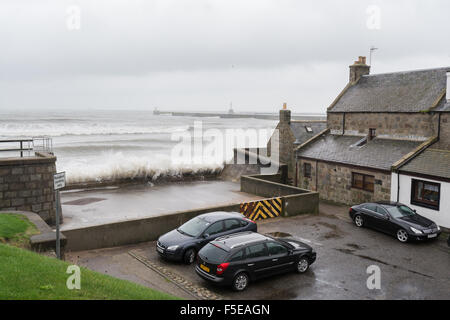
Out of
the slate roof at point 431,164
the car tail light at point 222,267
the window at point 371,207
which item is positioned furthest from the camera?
the window at point 371,207

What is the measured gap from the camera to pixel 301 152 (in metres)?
28.0

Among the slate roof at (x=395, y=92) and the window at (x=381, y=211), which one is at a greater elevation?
the slate roof at (x=395, y=92)

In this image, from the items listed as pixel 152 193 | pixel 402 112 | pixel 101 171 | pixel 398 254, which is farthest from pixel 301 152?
pixel 101 171

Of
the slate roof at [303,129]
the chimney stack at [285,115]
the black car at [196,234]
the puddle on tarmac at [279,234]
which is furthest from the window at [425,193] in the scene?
the chimney stack at [285,115]

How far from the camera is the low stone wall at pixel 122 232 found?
50.4ft

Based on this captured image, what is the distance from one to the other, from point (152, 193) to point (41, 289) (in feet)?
71.5

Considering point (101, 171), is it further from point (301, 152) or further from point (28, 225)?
point (28, 225)

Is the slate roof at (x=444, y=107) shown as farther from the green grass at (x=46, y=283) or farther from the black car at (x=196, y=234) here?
the green grass at (x=46, y=283)

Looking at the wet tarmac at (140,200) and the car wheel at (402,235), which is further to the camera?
the wet tarmac at (140,200)

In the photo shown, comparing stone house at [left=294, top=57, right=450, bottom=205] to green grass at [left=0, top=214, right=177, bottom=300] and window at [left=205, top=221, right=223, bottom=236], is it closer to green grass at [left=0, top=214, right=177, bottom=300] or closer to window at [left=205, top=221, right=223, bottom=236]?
window at [left=205, top=221, right=223, bottom=236]

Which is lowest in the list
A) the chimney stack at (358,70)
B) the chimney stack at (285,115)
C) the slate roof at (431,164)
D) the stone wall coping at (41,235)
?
the stone wall coping at (41,235)

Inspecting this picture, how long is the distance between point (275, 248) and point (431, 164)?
11.0 m

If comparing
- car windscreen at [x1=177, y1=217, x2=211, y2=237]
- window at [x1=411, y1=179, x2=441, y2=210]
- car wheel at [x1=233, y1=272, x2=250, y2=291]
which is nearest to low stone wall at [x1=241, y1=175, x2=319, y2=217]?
window at [x1=411, y1=179, x2=441, y2=210]

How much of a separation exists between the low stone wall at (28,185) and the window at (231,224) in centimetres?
928
